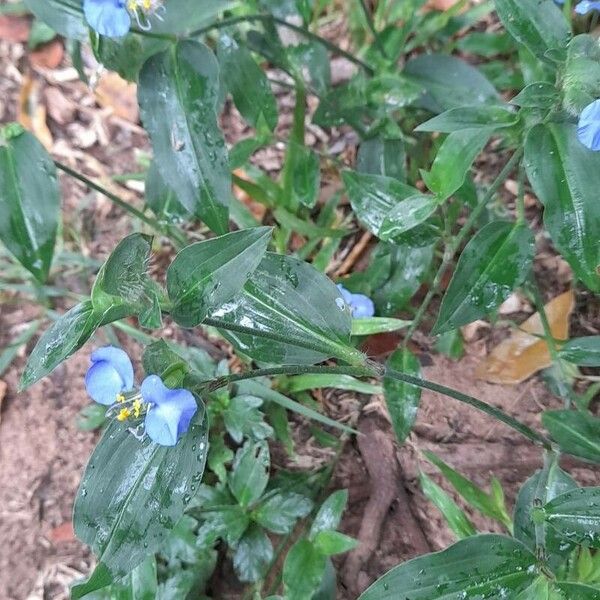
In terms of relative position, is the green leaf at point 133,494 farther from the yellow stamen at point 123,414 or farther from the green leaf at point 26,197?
the green leaf at point 26,197

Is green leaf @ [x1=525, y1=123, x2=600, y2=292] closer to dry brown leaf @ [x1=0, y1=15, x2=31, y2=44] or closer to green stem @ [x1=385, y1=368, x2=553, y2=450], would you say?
green stem @ [x1=385, y1=368, x2=553, y2=450]

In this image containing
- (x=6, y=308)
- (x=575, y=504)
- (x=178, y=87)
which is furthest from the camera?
(x=6, y=308)

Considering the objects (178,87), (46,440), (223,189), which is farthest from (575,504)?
(46,440)

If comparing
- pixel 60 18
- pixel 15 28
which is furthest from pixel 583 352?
pixel 15 28

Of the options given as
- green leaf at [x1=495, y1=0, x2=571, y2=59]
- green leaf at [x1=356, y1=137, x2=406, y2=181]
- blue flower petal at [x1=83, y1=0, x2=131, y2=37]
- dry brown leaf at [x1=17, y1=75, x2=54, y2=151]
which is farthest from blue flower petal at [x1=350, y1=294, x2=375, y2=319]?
dry brown leaf at [x1=17, y1=75, x2=54, y2=151]

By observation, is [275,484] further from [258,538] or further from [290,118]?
→ [290,118]

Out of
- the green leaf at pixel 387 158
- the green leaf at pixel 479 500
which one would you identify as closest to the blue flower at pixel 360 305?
the green leaf at pixel 387 158
